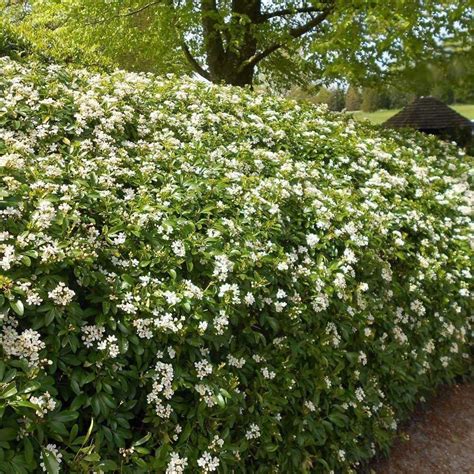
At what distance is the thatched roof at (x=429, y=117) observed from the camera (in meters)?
18.5

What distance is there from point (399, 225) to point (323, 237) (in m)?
1.14

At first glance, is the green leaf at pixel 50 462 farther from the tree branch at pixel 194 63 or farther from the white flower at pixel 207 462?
the tree branch at pixel 194 63

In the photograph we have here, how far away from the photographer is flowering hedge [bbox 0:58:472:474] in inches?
80.3

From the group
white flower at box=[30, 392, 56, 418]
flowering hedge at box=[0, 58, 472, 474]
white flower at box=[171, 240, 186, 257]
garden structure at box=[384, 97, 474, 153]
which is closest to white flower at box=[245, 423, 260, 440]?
flowering hedge at box=[0, 58, 472, 474]

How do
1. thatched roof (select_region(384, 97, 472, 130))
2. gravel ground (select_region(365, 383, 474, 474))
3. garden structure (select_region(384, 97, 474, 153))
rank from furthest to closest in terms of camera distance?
thatched roof (select_region(384, 97, 472, 130)), garden structure (select_region(384, 97, 474, 153)), gravel ground (select_region(365, 383, 474, 474))

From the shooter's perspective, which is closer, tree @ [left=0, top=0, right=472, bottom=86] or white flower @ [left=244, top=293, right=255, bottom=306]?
white flower @ [left=244, top=293, right=255, bottom=306]

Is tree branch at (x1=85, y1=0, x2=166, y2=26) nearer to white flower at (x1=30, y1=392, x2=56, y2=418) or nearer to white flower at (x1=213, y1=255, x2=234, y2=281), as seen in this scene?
white flower at (x1=213, y1=255, x2=234, y2=281)

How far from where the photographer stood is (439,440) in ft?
13.9

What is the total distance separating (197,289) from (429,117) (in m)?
19.0

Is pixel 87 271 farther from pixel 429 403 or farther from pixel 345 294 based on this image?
pixel 429 403

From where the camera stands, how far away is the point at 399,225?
427 cm

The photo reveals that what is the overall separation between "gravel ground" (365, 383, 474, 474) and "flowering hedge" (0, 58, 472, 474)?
29 centimetres

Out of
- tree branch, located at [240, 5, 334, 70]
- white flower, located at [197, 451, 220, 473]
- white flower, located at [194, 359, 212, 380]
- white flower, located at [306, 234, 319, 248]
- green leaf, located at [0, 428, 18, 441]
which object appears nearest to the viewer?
green leaf, located at [0, 428, 18, 441]

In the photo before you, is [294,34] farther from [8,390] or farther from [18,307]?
[8,390]
